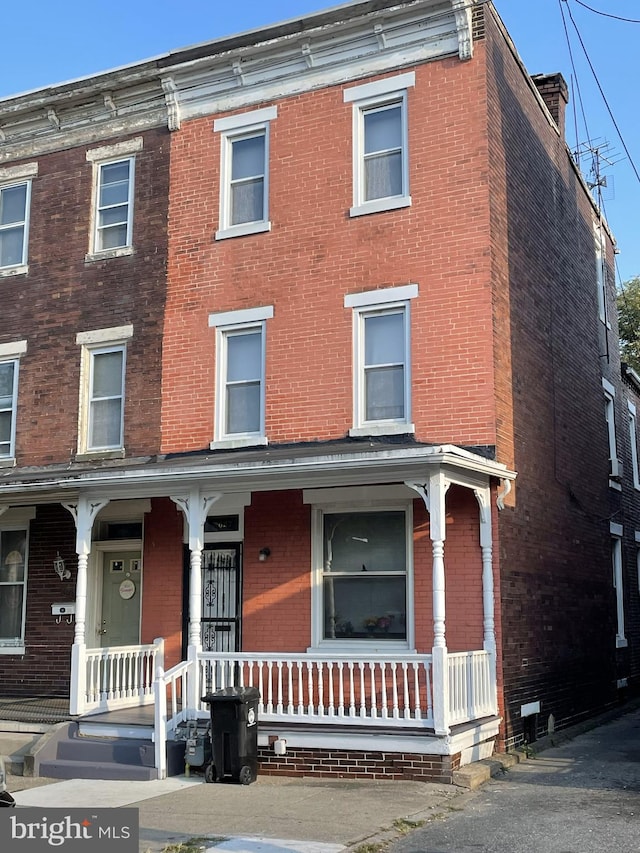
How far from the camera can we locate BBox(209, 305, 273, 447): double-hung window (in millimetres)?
14453

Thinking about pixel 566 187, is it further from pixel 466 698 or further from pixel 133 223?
pixel 466 698

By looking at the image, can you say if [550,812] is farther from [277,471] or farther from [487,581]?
[277,471]

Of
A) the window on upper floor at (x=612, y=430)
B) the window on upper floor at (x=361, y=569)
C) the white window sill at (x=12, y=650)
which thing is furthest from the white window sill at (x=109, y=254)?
the window on upper floor at (x=612, y=430)

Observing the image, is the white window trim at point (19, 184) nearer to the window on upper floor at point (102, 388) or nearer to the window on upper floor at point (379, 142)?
the window on upper floor at point (102, 388)

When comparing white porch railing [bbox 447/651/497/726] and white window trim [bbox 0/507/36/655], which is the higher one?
white window trim [bbox 0/507/36/655]

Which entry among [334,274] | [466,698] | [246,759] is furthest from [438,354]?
[246,759]

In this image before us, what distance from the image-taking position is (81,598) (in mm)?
13016

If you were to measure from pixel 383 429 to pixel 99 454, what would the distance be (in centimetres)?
480

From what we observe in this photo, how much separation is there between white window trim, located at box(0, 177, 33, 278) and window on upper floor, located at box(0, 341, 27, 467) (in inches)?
52.5

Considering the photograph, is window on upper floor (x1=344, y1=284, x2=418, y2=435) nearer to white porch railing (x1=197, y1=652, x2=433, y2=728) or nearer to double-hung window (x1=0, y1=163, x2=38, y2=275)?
white porch railing (x1=197, y1=652, x2=433, y2=728)

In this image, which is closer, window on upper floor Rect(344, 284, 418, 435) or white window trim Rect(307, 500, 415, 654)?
white window trim Rect(307, 500, 415, 654)

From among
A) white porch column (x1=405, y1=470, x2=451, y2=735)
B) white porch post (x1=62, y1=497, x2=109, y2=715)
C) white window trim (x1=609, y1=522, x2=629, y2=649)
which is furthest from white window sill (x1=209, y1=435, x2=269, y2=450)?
white window trim (x1=609, y1=522, x2=629, y2=649)

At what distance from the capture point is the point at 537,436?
578 inches

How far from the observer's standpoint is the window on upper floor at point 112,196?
16094 mm
